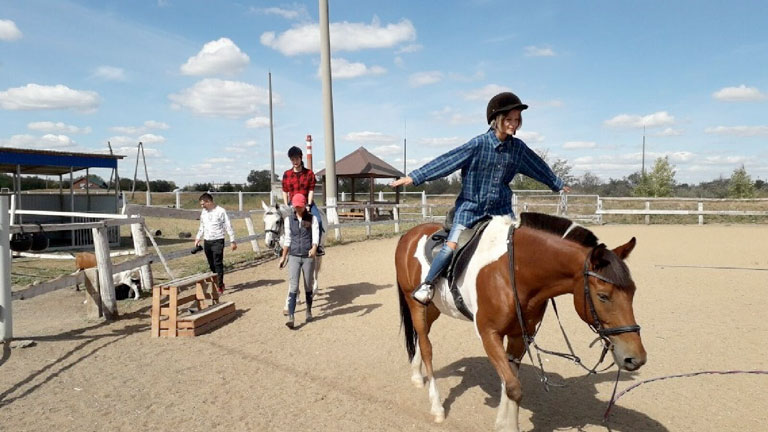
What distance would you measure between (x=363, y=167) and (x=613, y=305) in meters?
18.9

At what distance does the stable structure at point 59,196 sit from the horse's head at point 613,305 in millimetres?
15255

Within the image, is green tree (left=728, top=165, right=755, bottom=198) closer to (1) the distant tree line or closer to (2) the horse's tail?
(1) the distant tree line

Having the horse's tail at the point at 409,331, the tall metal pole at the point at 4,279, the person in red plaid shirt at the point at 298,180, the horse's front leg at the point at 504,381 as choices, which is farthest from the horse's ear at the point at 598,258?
the tall metal pole at the point at 4,279

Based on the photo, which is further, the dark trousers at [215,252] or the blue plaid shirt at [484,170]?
the dark trousers at [215,252]

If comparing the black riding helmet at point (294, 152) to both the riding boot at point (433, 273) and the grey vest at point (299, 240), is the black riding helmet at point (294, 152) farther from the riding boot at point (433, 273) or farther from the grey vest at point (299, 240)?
the riding boot at point (433, 273)

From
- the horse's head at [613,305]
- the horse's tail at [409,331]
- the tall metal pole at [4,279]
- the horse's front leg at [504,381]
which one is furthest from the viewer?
the tall metal pole at [4,279]

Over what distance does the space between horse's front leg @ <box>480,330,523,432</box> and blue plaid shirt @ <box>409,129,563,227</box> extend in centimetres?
88

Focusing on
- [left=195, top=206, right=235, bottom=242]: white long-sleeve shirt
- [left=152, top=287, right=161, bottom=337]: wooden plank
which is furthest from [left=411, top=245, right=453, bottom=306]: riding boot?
[left=195, top=206, right=235, bottom=242]: white long-sleeve shirt

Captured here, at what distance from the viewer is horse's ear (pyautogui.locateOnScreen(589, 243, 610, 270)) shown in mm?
2702

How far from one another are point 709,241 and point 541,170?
1449 cm

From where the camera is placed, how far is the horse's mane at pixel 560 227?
2.93 metres

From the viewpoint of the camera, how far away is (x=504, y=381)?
10.2ft

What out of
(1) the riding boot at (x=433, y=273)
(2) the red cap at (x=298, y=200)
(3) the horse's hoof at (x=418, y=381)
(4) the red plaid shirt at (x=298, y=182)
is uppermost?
(4) the red plaid shirt at (x=298, y=182)

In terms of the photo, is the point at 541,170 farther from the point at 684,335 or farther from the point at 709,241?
the point at 709,241
